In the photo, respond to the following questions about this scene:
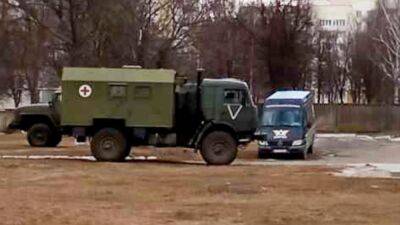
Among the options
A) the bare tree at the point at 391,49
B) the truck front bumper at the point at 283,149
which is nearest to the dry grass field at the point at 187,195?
the truck front bumper at the point at 283,149

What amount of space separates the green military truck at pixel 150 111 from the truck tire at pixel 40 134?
926 centimetres

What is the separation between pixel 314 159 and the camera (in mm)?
40031

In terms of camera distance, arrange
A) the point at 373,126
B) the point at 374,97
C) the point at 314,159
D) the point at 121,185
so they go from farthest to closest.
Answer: the point at 374,97, the point at 373,126, the point at 314,159, the point at 121,185

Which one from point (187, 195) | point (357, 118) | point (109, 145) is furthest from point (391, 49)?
point (187, 195)

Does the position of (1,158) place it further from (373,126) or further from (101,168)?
(373,126)

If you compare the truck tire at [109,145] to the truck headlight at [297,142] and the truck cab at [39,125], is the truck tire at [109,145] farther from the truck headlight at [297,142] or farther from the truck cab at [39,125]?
the truck headlight at [297,142]

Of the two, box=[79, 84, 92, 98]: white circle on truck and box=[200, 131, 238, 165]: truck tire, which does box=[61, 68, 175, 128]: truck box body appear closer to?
box=[79, 84, 92, 98]: white circle on truck

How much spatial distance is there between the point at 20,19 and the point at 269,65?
67.6 ft

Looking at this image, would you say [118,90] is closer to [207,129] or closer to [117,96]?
[117,96]

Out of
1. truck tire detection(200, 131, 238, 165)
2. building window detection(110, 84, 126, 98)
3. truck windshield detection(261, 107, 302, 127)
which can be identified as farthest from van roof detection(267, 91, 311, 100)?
building window detection(110, 84, 126, 98)

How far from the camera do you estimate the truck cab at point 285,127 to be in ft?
131

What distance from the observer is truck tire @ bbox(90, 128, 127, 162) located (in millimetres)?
32438

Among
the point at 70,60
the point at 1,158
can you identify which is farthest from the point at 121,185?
the point at 70,60

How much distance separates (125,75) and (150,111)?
1.41 m
